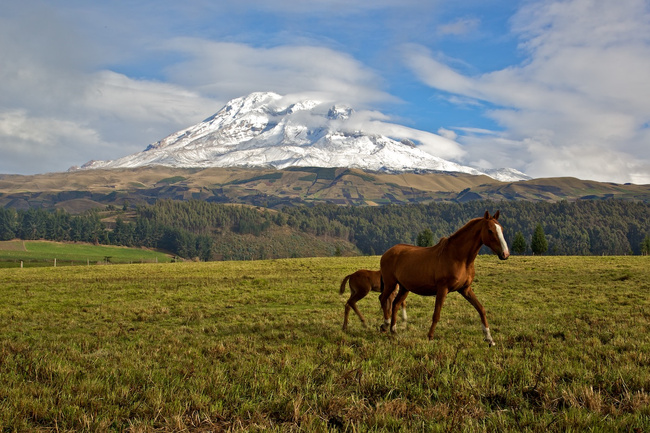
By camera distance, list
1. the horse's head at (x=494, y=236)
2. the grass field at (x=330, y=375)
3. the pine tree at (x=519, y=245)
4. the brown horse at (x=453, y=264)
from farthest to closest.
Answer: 1. the pine tree at (x=519, y=245)
2. the brown horse at (x=453, y=264)
3. the horse's head at (x=494, y=236)
4. the grass field at (x=330, y=375)

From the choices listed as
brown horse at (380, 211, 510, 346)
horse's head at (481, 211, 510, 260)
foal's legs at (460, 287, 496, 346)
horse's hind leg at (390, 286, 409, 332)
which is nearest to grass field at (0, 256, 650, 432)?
foal's legs at (460, 287, 496, 346)

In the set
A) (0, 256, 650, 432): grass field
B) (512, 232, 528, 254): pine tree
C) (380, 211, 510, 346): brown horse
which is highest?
(380, 211, 510, 346): brown horse

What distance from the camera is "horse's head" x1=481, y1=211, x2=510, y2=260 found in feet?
32.4

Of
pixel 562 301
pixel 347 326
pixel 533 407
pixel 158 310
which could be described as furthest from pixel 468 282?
pixel 158 310

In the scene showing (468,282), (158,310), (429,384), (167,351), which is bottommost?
(158,310)

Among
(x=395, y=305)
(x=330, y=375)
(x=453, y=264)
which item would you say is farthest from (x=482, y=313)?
(x=330, y=375)

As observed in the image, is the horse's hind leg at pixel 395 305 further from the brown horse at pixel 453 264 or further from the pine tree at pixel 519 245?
the pine tree at pixel 519 245

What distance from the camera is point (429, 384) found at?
22.0ft

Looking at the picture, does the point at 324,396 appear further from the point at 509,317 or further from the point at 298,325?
the point at 509,317

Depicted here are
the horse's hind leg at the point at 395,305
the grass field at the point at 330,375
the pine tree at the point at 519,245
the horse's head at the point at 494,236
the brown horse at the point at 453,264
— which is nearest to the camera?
the grass field at the point at 330,375

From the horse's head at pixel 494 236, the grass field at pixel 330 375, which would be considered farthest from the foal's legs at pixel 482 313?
the horse's head at pixel 494 236

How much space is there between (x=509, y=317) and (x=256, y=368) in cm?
1087

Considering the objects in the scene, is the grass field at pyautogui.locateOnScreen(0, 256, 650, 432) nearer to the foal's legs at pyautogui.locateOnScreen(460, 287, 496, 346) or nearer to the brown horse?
the foal's legs at pyautogui.locateOnScreen(460, 287, 496, 346)

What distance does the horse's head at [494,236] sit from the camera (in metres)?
9.89
